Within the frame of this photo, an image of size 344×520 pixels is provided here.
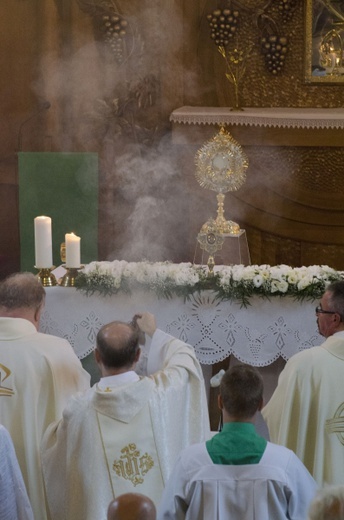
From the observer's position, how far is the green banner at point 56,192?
8.65 m

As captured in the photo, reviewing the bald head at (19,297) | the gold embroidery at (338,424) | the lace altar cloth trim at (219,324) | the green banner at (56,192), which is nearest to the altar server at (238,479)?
the gold embroidery at (338,424)

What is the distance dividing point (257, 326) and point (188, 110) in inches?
158

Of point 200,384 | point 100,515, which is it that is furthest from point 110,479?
point 200,384

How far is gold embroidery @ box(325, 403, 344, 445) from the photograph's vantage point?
379 cm

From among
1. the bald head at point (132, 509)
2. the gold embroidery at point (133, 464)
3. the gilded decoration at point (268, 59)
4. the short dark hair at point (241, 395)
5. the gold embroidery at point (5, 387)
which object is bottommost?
the gold embroidery at point (133, 464)

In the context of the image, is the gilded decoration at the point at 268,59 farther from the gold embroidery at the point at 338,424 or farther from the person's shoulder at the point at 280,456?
the person's shoulder at the point at 280,456

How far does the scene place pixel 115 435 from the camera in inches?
141

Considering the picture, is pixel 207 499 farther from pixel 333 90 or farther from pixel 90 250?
pixel 333 90

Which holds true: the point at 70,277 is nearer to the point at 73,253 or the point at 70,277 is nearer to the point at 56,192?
the point at 73,253

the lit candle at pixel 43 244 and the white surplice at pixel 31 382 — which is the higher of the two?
the lit candle at pixel 43 244

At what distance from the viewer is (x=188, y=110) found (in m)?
8.51

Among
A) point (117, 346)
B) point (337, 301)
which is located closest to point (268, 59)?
point (337, 301)

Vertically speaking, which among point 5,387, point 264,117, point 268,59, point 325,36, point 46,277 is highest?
point 325,36

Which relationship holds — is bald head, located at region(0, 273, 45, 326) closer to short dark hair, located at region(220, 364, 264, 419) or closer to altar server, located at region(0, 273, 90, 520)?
altar server, located at region(0, 273, 90, 520)
